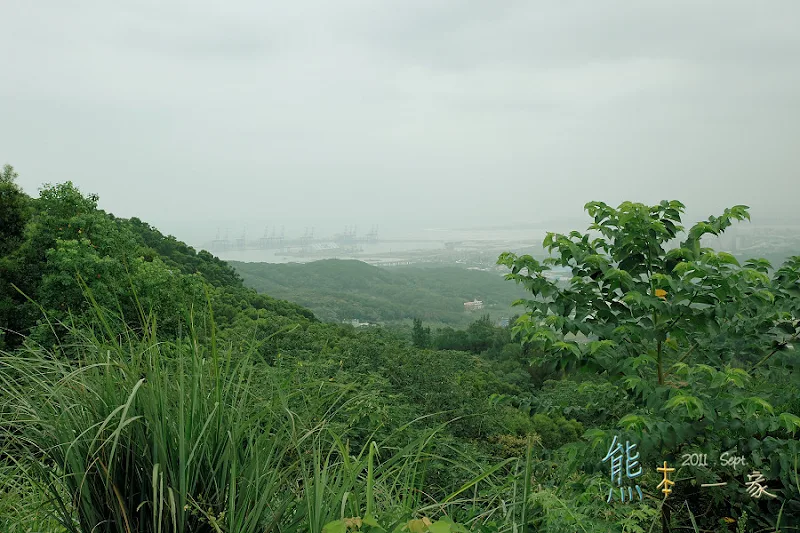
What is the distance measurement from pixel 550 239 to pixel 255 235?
73586 millimetres

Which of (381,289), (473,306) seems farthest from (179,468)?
(381,289)

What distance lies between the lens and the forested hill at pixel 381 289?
145ft

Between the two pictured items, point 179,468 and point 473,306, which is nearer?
point 179,468

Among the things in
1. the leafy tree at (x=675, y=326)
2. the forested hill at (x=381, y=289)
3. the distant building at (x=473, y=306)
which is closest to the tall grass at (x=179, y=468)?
the leafy tree at (x=675, y=326)

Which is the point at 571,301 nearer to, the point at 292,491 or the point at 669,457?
the point at 669,457

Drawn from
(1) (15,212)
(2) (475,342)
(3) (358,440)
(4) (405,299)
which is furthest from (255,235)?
(3) (358,440)

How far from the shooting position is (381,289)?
5919cm

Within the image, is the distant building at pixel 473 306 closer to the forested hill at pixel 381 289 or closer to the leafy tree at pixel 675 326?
the forested hill at pixel 381 289

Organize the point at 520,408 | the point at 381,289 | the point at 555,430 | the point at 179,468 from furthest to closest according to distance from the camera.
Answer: the point at 381,289 < the point at 555,430 < the point at 520,408 < the point at 179,468

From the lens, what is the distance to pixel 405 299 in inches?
2170

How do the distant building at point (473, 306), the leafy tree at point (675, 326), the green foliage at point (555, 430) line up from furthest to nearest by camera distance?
the distant building at point (473, 306) → the green foliage at point (555, 430) → the leafy tree at point (675, 326)

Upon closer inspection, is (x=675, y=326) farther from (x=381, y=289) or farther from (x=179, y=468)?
(x=381, y=289)

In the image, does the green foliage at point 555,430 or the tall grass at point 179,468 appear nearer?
the tall grass at point 179,468

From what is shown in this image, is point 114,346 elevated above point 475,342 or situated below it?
above
